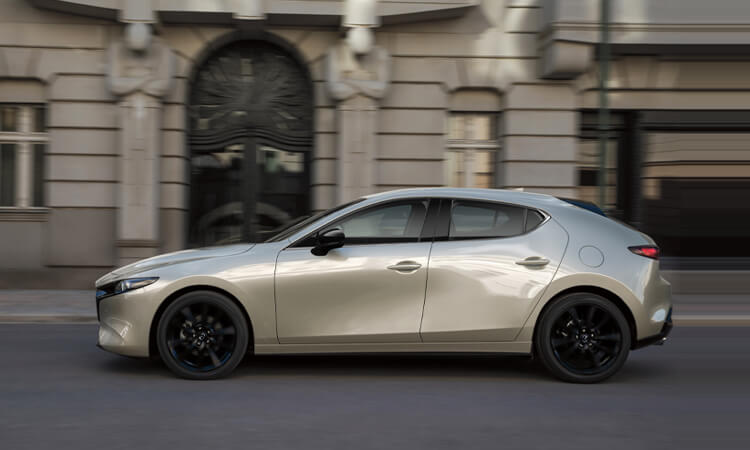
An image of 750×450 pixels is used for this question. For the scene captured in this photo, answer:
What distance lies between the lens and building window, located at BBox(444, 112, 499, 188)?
14531 mm

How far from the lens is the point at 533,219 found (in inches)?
250

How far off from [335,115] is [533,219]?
8.07 metres

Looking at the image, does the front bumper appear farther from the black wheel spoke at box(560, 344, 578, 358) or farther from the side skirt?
the black wheel spoke at box(560, 344, 578, 358)

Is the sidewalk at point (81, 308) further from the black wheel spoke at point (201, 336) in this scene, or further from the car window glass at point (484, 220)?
the car window glass at point (484, 220)

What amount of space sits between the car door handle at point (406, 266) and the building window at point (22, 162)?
9.79 m

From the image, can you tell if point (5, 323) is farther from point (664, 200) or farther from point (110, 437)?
point (664, 200)

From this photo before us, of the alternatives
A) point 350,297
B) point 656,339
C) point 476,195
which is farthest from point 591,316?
point 350,297

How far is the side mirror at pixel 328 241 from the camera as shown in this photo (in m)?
6.02

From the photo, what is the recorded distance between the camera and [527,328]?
618 cm

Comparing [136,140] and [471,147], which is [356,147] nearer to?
[471,147]

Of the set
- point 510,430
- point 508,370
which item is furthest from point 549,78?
point 510,430

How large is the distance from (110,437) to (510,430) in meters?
2.30

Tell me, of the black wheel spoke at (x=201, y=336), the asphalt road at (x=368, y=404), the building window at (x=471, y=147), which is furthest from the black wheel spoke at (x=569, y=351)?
the building window at (x=471, y=147)

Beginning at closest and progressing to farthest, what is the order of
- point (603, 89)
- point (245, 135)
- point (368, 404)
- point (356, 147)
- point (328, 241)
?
point (368, 404), point (328, 241), point (603, 89), point (356, 147), point (245, 135)
